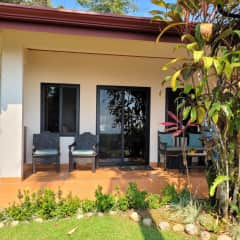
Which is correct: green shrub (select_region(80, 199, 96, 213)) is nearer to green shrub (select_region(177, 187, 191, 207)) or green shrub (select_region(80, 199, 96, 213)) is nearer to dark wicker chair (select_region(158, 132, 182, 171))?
green shrub (select_region(177, 187, 191, 207))

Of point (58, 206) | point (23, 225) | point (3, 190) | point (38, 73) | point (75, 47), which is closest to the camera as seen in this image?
point (23, 225)

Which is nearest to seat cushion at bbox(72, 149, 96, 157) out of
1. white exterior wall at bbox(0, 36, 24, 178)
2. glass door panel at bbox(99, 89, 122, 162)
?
glass door panel at bbox(99, 89, 122, 162)

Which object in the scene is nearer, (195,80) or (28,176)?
(195,80)

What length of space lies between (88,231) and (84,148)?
3.12m

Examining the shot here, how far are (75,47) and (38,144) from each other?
2.33 metres

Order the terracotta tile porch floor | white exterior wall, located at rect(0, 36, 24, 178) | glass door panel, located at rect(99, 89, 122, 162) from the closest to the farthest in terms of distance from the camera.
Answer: the terracotta tile porch floor → white exterior wall, located at rect(0, 36, 24, 178) → glass door panel, located at rect(99, 89, 122, 162)

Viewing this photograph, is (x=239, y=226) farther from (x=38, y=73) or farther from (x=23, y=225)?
(x=38, y=73)

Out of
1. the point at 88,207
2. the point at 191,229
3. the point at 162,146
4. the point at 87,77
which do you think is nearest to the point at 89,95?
the point at 87,77

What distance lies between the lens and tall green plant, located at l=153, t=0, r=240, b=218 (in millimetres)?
3361

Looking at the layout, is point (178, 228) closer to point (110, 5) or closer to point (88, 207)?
point (88, 207)

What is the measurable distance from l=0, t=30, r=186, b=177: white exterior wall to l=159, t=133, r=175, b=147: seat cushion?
0.34 m

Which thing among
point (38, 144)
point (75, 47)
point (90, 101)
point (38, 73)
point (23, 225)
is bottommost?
point (23, 225)

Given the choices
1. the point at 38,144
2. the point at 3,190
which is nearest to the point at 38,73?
the point at 38,144

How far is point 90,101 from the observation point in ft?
23.6
